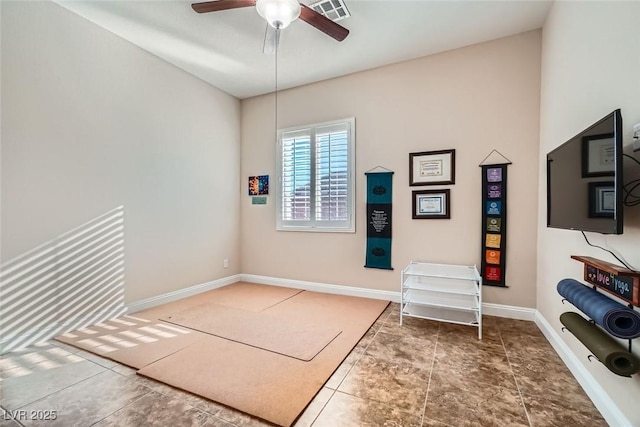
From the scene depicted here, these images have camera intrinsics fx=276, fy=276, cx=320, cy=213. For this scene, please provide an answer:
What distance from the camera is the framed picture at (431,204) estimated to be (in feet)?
10.9

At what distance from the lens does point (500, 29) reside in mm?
2916

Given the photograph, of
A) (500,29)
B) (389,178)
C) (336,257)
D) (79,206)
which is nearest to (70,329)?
(79,206)

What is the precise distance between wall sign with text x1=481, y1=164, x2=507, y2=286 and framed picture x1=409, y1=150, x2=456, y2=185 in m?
0.35

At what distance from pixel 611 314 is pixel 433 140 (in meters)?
2.49

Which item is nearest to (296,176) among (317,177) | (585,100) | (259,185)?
(317,177)

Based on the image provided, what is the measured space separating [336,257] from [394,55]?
8.98 feet

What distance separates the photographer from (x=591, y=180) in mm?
1562

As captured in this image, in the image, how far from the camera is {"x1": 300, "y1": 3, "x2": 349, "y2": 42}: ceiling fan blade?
213 cm

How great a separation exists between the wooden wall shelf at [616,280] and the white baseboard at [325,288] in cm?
218

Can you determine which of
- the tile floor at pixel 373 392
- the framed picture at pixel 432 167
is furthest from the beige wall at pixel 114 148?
the framed picture at pixel 432 167

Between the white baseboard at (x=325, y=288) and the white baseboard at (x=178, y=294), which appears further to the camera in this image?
the white baseboard at (x=325, y=288)

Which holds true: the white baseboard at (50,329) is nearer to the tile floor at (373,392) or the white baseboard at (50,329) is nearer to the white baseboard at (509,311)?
the tile floor at (373,392)

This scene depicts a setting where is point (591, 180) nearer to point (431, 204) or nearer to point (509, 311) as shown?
point (431, 204)

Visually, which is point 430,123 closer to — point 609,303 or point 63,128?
point 609,303
